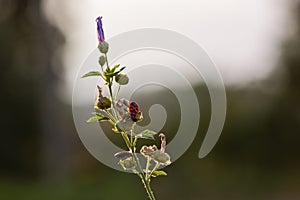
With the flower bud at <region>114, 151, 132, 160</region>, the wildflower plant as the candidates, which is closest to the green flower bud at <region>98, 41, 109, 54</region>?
the wildflower plant

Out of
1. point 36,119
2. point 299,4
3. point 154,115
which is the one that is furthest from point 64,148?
point 154,115

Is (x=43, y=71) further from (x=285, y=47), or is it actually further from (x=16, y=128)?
(x=285, y=47)

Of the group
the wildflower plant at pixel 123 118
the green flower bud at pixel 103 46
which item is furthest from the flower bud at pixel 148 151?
the green flower bud at pixel 103 46

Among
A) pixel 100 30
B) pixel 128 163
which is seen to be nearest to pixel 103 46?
pixel 100 30

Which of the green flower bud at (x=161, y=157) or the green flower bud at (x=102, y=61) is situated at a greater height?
the green flower bud at (x=102, y=61)

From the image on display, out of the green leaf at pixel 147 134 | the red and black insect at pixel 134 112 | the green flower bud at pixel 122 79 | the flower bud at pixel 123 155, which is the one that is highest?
the green flower bud at pixel 122 79

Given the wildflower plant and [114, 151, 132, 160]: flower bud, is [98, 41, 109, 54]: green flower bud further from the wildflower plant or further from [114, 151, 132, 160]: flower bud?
[114, 151, 132, 160]: flower bud

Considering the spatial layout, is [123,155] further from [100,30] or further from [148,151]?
[100,30]

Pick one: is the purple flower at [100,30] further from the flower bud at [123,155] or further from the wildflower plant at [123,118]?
the flower bud at [123,155]
